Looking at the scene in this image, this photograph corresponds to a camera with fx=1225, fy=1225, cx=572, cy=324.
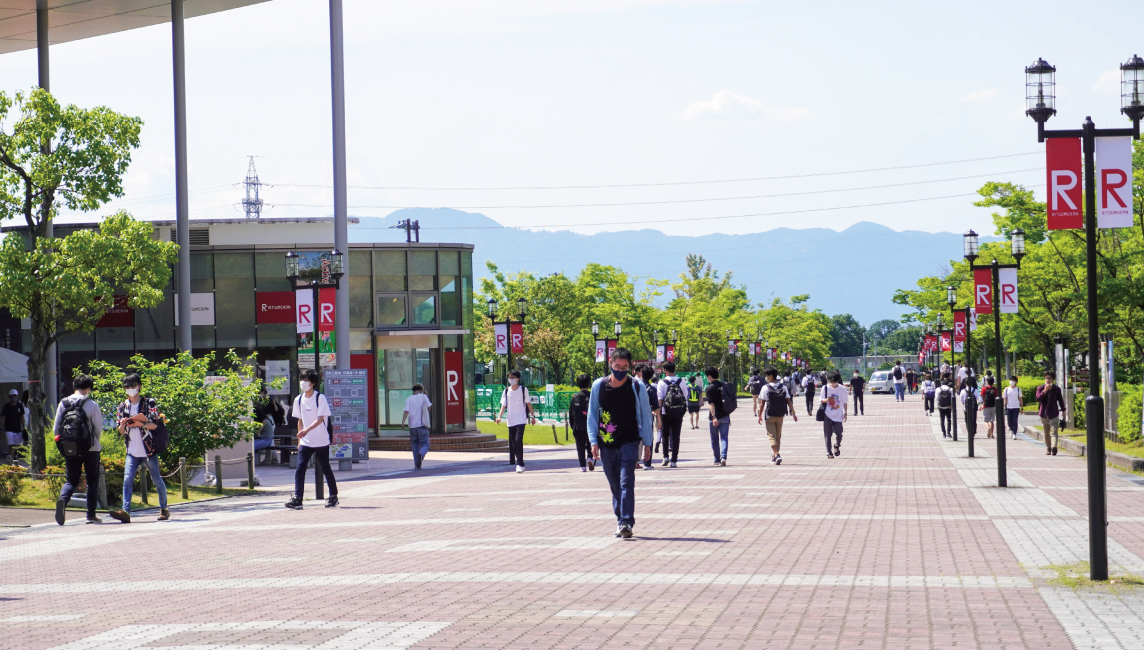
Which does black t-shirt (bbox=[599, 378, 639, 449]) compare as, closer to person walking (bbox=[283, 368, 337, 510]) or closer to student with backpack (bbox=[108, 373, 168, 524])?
person walking (bbox=[283, 368, 337, 510])

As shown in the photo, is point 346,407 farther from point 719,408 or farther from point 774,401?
point 774,401

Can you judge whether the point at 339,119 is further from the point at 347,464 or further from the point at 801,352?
the point at 801,352

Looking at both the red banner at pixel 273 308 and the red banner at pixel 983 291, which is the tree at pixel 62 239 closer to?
the red banner at pixel 273 308

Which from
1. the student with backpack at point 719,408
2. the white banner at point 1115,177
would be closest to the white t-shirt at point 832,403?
the student with backpack at point 719,408

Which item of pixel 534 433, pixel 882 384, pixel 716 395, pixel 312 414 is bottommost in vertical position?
pixel 882 384

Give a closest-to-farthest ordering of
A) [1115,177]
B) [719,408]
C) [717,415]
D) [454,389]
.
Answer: [1115,177] < [719,408] < [717,415] < [454,389]

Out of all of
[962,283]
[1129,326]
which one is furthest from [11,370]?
[962,283]

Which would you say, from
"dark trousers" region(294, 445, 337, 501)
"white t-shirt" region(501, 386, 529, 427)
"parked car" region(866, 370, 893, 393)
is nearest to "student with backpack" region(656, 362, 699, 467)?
"white t-shirt" region(501, 386, 529, 427)

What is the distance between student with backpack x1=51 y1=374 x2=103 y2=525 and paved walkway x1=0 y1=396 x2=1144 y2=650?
0.41m

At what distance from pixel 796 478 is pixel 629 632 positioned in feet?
40.4

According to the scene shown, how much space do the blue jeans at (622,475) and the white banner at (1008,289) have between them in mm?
18694

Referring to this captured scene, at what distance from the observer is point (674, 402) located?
22.2 metres

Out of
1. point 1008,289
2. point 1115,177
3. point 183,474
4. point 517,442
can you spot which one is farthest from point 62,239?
point 1008,289

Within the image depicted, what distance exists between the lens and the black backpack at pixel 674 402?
869 inches
